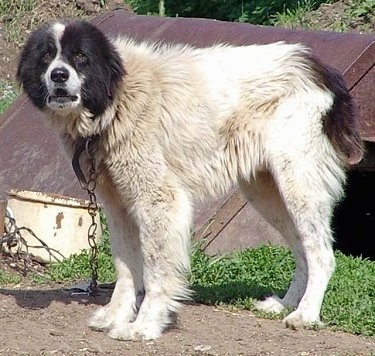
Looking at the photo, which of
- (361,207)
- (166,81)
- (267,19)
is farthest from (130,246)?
(267,19)

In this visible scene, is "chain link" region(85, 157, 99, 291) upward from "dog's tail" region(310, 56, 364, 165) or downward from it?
downward

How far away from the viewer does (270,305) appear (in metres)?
6.73

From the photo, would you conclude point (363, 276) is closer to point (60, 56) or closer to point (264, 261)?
point (264, 261)

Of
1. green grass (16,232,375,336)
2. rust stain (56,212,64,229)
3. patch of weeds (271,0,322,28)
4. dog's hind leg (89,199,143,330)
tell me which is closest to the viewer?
dog's hind leg (89,199,143,330)

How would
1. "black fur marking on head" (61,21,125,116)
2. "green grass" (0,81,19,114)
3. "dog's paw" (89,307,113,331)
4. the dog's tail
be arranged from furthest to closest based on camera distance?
1. "green grass" (0,81,19,114)
2. the dog's tail
3. "dog's paw" (89,307,113,331)
4. "black fur marking on head" (61,21,125,116)

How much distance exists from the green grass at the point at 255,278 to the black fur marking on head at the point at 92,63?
163 centimetres

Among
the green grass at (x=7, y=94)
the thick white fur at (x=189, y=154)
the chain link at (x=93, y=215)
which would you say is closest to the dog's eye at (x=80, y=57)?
the thick white fur at (x=189, y=154)

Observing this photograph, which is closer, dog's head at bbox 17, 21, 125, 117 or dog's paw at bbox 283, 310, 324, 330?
dog's head at bbox 17, 21, 125, 117

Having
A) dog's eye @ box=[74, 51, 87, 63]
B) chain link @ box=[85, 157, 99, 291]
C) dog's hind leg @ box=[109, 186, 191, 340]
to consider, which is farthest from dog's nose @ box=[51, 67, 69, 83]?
dog's hind leg @ box=[109, 186, 191, 340]

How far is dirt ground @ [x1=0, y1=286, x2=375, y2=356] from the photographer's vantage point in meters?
5.71

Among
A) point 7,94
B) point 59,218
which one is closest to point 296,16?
point 7,94

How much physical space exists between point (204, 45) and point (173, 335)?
350cm

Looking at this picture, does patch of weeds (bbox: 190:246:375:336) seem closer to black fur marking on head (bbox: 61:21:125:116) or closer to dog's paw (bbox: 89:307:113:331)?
dog's paw (bbox: 89:307:113:331)

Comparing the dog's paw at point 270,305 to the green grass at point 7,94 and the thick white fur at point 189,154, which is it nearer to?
the thick white fur at point 189,154
